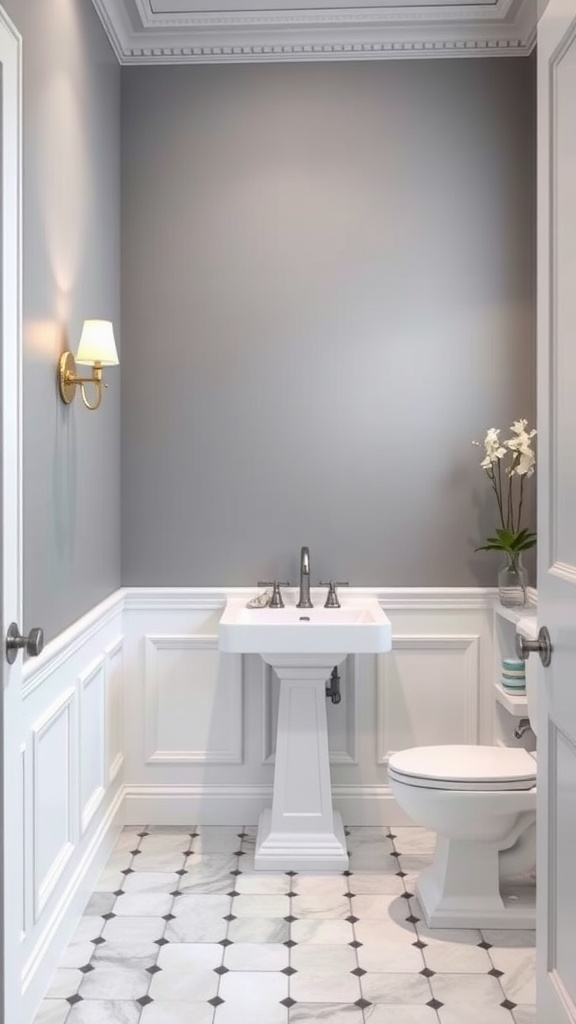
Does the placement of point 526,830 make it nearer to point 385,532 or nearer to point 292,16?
point 385,532

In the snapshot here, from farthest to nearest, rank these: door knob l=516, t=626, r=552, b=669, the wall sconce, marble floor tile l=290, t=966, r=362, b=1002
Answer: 1. the wall sconce
2. marble floor tile l=290, t=966, r=362, b=1002
3. door knob l=516, t=626, r=552, b=669

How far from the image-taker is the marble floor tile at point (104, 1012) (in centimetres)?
201

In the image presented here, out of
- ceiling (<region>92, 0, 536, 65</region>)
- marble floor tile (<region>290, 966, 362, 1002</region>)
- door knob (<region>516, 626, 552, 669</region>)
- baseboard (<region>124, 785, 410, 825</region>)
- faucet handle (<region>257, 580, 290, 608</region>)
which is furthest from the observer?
baseboard (<region>124, 785, 410, 825</region>)

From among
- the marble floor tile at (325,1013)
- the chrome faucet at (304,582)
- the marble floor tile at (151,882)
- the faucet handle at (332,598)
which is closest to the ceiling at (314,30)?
the chrome faucet at (304,582)

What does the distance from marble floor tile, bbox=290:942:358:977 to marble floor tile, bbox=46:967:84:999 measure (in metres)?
0.54

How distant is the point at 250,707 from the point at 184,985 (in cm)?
116

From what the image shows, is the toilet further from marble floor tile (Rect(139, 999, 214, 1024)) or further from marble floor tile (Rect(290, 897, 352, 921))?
marble floor tile (Rect(139, 999, 214, 1024))

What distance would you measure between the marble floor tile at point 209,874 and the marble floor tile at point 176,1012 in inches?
22.5

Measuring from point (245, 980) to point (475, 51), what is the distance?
307 cm

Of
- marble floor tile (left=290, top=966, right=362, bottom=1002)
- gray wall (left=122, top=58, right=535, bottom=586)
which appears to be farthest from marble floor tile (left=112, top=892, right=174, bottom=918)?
gray wall (left=122, top=58, right=535, bottom=586)

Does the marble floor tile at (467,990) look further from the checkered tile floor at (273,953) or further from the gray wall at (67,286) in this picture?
the gray wall at (67,286)

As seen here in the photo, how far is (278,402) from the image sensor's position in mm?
3180

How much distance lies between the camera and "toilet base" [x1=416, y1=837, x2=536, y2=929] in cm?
244

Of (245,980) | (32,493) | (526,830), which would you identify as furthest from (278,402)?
(245,980)
